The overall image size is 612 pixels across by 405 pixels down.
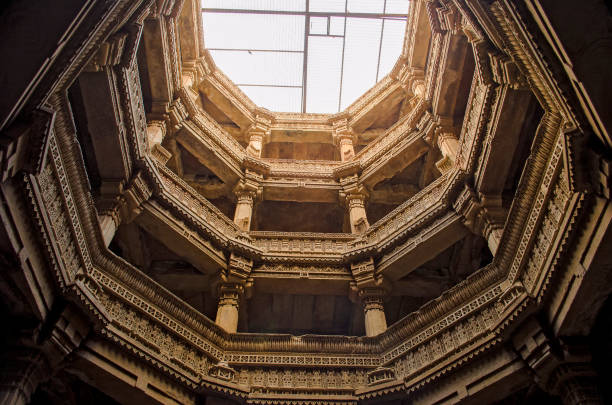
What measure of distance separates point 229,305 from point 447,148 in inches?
311

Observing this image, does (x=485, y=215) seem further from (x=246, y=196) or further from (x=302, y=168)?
(x=302, y=168)

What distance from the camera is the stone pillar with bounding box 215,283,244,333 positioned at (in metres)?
8.81

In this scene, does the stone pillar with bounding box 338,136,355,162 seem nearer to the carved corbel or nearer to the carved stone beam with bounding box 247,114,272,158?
the carved stone beam with bounding box 247,114,272,158

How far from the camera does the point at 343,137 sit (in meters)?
18.2

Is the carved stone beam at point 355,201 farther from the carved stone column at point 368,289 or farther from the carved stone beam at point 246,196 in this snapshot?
the carved stone beam at point 246,196

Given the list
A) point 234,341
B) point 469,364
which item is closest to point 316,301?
point 234,341

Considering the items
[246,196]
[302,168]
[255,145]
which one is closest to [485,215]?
[246,196]

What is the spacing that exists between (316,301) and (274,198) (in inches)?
185

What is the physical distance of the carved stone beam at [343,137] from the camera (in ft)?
57.6

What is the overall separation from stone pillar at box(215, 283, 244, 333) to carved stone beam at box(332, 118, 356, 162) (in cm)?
904

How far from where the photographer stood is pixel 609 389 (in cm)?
478

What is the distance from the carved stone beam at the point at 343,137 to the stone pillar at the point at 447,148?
4780 mm

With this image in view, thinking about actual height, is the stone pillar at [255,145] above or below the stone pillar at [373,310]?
above

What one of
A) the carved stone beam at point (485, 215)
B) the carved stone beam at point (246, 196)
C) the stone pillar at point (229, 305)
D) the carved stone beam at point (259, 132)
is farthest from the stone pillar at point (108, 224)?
the carved stone beam at point (259, 132)
